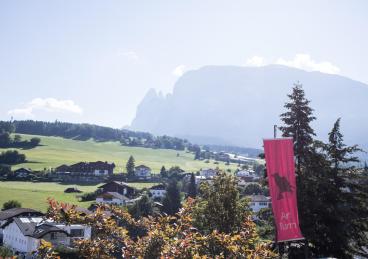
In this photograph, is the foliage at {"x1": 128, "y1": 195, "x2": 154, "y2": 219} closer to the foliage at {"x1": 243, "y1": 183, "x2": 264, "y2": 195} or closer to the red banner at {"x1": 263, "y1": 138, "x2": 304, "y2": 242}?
the foliage at {"x1": 243, "y1": 183, "x2": 264, "y2": 195}

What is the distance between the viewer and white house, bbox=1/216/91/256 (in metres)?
52.5

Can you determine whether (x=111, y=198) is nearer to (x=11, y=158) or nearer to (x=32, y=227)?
(x=32, y=227)

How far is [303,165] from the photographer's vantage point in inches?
1008

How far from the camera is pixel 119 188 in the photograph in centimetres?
10119

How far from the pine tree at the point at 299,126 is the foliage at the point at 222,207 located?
5189 mm

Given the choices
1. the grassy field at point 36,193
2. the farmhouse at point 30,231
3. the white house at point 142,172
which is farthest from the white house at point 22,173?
the farmhouse at point 30,231

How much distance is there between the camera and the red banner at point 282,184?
1253 cm

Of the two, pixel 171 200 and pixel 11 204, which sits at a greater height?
pixel 171 200

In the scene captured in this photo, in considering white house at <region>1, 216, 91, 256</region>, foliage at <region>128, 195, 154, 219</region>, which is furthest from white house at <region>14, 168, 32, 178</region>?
foliage at <region>128, 195, 154, 219</region>

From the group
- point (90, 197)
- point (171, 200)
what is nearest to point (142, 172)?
point (90, 197)

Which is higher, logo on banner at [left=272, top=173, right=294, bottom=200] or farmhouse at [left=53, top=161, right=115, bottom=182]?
logo on banner at [left=272, top=173, right=294, bottom=200]

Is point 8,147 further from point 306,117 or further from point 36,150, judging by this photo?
point 306,117

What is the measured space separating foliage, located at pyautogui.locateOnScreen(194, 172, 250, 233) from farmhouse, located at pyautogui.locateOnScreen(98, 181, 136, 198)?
7904 cm

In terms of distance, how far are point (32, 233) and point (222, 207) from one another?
133 feet
